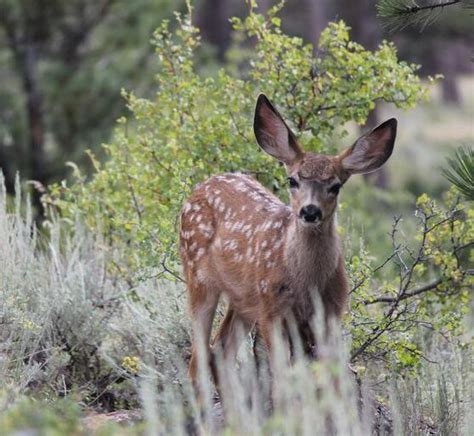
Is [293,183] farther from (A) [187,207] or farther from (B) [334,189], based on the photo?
(A) [187,207]

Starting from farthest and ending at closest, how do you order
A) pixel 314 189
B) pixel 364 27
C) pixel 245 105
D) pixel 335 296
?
pixel 364 27, pixel 245 105, pixel 335 296, pixel 314 189

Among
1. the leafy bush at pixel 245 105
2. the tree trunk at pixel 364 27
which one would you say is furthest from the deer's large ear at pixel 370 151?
the tree trunk at pixel 364 27

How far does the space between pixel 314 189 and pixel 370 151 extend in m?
0.63

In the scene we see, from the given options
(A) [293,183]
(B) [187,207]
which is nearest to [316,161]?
(A) [293,183]

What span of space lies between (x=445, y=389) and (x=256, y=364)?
47.9 inches

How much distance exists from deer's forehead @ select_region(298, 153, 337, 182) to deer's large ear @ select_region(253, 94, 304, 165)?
222 millimetres

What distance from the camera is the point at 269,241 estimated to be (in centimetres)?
797

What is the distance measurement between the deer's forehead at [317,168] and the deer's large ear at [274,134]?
0.73 feet

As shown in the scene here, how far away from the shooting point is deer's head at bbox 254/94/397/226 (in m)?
7.48

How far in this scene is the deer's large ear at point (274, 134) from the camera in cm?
797

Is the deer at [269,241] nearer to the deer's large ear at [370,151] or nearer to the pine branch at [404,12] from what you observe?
the deer's large ear at [370,151]

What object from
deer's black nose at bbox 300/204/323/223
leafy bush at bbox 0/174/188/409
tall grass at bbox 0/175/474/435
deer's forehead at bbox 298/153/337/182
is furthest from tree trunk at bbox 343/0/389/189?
deer's black nose at bbox 300/204/323/223

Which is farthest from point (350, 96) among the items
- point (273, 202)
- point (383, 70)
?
point (273, 202)

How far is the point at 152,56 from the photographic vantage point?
20.2 m
